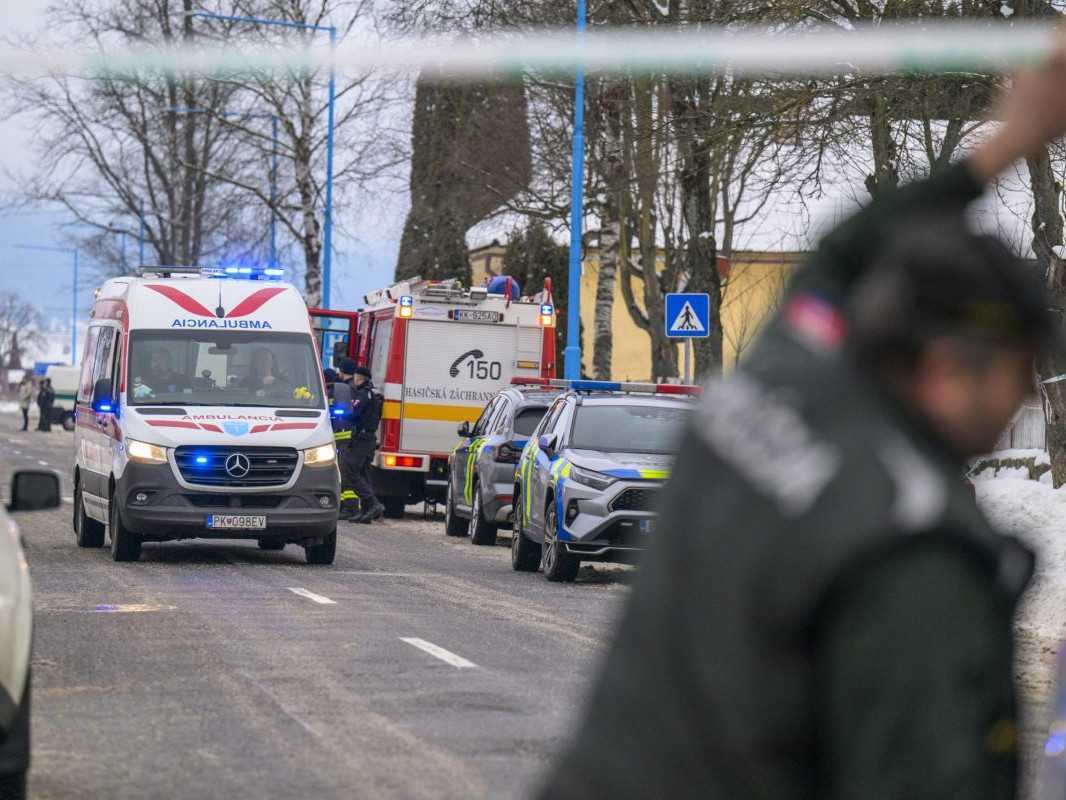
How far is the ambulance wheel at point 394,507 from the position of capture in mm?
27861

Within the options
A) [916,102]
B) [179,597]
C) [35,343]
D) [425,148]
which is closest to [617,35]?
[916,102]

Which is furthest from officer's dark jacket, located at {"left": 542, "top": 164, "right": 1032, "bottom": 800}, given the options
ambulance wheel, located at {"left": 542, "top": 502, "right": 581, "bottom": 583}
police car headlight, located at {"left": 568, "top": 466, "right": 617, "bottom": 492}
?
ambulance wheel, located at {"left": 542, "top": 502, "right": 581, "bottom": 583}

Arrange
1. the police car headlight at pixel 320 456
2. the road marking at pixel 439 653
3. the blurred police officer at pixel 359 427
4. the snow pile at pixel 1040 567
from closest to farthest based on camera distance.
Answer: the road marking at pixel 439 653
the snow pile at pixel 1040 567
the police car headlight at pixel 320 456
the blurred police officer at pixel 359 427

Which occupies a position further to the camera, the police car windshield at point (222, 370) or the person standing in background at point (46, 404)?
the person standing in background at point (46, 404)

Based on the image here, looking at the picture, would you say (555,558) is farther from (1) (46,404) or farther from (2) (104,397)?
(1) (46,404)

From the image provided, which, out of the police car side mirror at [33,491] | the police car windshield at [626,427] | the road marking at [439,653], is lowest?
the road marking at [439,653]

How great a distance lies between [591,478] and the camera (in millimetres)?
16578

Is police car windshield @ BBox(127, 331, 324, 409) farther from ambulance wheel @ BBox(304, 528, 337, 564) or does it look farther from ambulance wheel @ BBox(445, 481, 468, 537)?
ambulance wheel @ BBox(445, 481, 468, 537)

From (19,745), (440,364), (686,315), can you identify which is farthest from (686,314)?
(19,745)

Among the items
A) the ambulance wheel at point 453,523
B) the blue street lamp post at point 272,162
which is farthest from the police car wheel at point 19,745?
the blue street lamp post at point 272,162

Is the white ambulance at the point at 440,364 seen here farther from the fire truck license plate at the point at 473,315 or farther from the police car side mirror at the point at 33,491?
the police car side mirror at the point at 33,491

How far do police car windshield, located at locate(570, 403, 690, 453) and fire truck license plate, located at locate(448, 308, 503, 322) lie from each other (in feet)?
31.2

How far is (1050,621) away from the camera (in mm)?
13594

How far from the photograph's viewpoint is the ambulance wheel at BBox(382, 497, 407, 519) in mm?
27861
